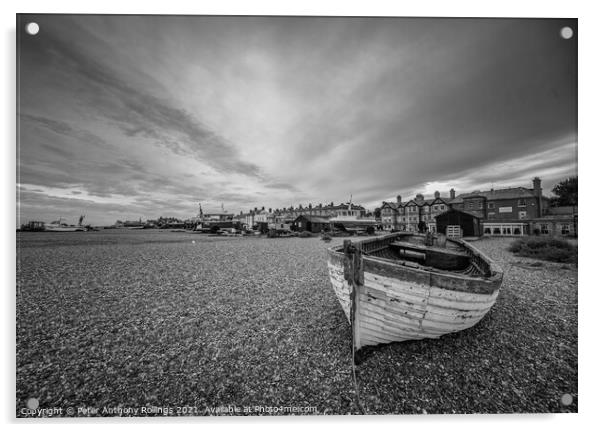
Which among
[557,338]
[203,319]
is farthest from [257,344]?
[557,338]

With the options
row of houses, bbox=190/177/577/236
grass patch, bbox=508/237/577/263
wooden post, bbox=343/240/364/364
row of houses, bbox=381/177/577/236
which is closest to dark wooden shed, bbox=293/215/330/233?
row of houses, bbox=190/177/577/236

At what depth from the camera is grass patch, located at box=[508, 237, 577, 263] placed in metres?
10.6

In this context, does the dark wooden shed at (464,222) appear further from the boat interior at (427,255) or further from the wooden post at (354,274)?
the wooden post at (354,274)

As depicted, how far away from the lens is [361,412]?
279 cm

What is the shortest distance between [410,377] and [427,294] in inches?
51.6

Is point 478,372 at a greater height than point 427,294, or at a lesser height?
lesser

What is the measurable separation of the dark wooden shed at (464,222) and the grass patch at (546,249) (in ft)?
18.0

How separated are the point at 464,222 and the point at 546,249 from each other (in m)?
7.83

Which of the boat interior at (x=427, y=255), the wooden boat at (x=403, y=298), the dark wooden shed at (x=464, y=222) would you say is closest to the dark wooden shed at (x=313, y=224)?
the dark wooden shed at (x=464, y=222)

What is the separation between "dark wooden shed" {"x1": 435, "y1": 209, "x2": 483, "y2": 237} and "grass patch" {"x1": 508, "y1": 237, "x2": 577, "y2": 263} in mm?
5475

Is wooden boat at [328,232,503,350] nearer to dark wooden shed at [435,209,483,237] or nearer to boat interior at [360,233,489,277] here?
boat interior at [360,233,489,277]

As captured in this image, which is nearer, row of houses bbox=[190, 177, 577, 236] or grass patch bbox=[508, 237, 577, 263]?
grass patch bbox=[508, 237, 577, 263]

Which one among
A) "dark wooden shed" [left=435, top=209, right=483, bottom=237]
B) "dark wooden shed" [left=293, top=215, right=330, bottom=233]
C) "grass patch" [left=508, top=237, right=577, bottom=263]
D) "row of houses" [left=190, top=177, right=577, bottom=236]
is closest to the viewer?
"grass patch" [left=508, top=237, right=577, bottom=263]
